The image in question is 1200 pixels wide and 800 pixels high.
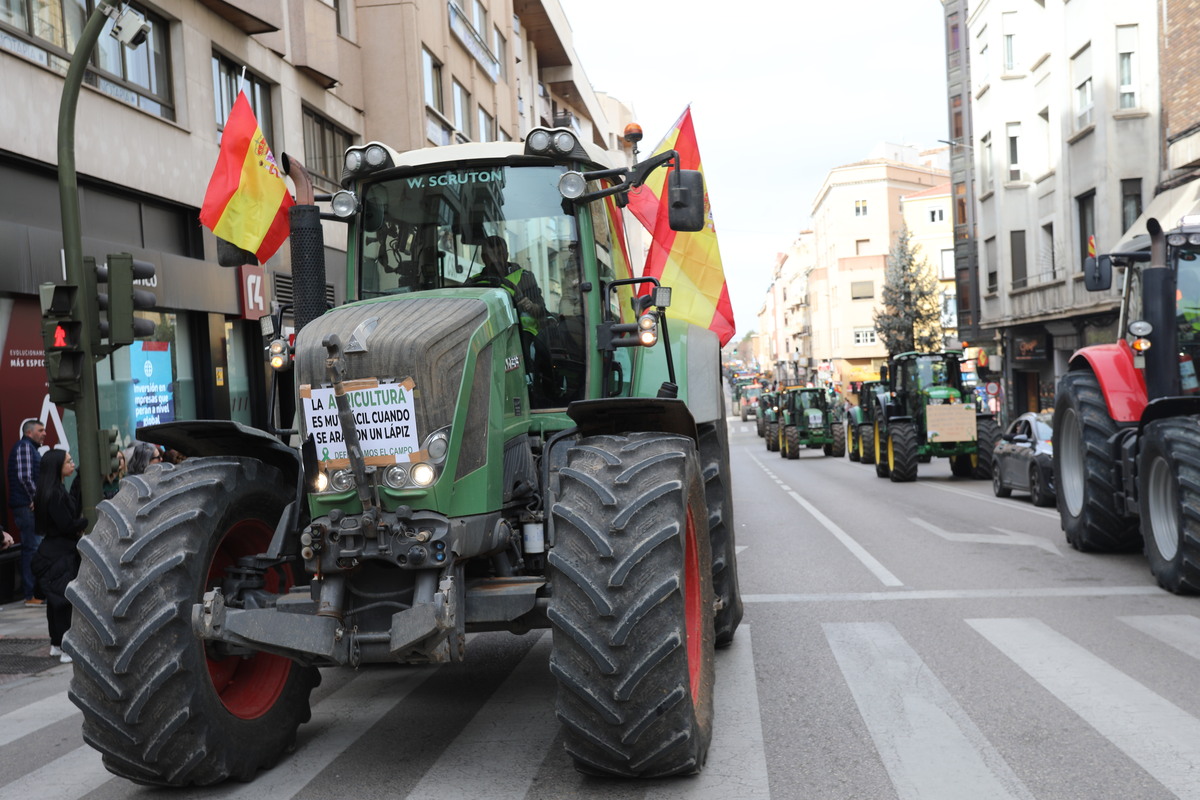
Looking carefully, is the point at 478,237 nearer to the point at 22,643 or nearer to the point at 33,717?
the point at 33,717

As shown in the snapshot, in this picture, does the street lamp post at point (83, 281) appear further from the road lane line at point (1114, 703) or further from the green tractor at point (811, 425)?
the green tractor at point (811, 425)

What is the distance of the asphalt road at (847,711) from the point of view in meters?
4.67

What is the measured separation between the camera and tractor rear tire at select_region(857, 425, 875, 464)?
33250 millimetres

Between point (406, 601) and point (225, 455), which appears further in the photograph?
point (225, 455)

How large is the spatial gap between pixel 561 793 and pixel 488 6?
30488 millimetres

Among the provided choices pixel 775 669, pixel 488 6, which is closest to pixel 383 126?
pixel 488 6

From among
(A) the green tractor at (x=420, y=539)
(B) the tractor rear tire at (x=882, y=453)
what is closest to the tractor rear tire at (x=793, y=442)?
(B) the tractor rear tire at (x=882, y=453)

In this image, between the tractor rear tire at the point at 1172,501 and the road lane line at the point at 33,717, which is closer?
the road lane line at the point at 33,717

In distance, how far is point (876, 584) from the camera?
393 inches

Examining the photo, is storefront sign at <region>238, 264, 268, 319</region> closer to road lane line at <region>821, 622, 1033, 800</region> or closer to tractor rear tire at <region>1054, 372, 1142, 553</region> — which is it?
tractor rear tire at <region>1054, 372, 1142, 553</region>

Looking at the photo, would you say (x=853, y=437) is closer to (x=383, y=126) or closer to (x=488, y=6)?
(x=488, y=6)

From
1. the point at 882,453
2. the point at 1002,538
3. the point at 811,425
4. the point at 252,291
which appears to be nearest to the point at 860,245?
the point at 811,425

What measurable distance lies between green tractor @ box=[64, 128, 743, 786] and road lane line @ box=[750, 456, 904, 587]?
523 centimetres

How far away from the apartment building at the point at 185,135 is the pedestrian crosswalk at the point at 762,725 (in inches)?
138
